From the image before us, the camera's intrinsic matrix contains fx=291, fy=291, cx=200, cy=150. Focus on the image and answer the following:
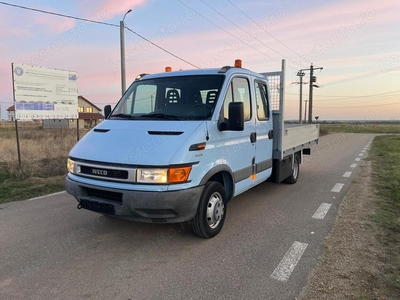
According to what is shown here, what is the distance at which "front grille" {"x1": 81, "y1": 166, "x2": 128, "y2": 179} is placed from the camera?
3423mm

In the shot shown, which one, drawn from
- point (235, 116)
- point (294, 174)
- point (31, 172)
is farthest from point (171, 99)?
point (31, 172)

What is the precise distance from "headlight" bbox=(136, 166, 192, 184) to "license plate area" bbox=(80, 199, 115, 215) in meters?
0.53

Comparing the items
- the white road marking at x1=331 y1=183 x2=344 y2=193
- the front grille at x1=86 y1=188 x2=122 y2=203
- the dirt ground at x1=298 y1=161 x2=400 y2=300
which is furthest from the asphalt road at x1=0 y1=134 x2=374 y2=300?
the white road marking at x1=331 y1=183 x2=344 y2=193

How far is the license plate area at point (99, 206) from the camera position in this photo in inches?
137

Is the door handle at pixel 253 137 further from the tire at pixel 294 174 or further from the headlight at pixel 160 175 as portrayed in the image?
the tire at pixel 294 174

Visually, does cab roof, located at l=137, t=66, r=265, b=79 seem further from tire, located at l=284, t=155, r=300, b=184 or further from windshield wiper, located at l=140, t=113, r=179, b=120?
tire, located at l=284, t=155, r=300, b=184

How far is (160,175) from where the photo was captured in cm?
329

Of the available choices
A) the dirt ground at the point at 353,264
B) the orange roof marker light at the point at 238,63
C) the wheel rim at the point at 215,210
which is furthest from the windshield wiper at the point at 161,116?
the dirt ground at the point at 353,264

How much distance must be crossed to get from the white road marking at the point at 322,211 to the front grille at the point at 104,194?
10.7 feet

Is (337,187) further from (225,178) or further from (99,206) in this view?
(99,206)

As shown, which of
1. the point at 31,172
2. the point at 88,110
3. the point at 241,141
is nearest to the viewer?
the point at 241,141

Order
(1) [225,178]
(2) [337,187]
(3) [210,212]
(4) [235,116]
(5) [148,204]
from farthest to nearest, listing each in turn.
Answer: (2) [337,187] → (1) [225,178] → (3) [210,212] → (4) [235,116] → (5) [148,204]

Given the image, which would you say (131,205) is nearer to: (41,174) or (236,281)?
(236,281)

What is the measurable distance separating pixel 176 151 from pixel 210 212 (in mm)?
1094
